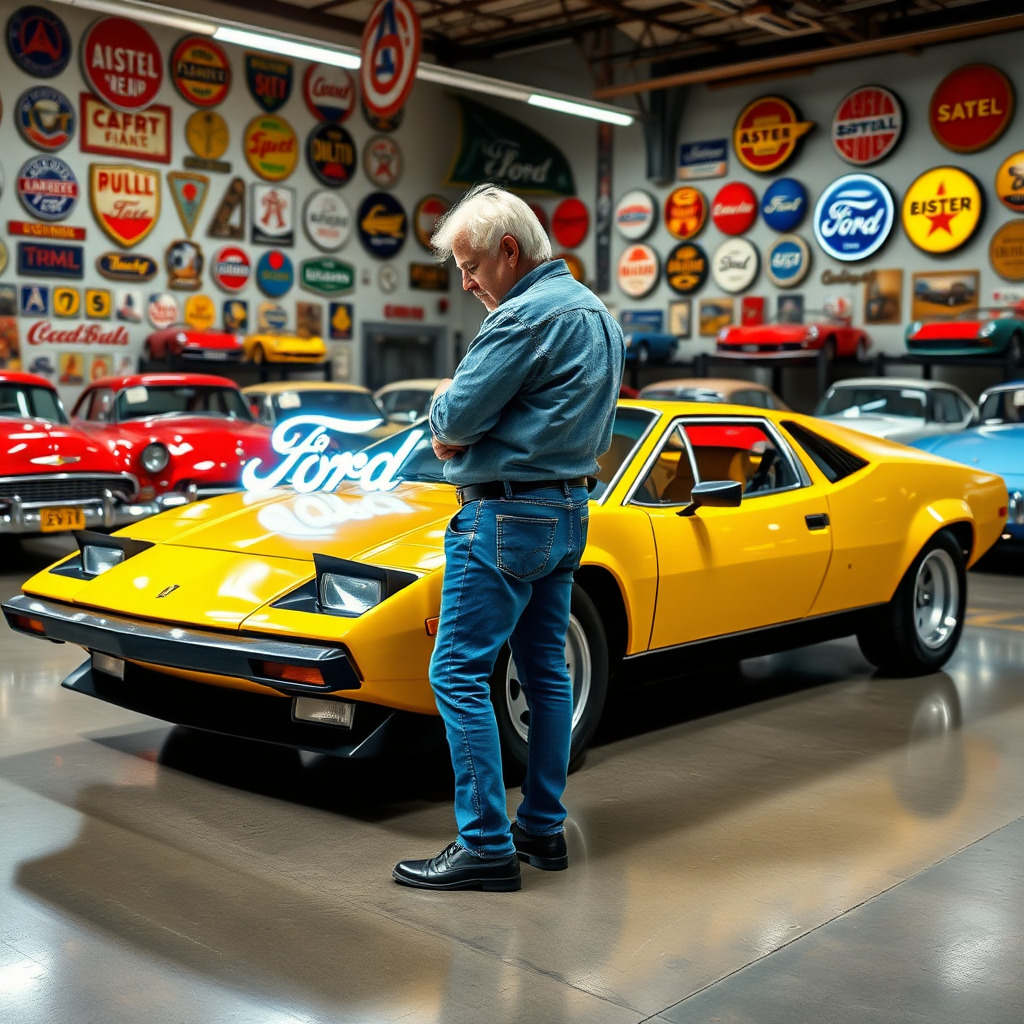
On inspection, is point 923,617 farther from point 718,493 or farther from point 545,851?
point 545,851

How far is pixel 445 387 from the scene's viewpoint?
10.1 feet

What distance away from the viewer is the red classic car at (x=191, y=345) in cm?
1623

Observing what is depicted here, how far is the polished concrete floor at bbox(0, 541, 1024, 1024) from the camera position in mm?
2553

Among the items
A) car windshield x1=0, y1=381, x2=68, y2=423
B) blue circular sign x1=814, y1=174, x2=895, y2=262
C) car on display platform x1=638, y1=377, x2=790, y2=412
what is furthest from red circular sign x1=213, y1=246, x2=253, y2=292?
car windshield x1=0, y1=381, x2=68, y2=423

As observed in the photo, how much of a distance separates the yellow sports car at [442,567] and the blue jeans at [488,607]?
0.44 meters

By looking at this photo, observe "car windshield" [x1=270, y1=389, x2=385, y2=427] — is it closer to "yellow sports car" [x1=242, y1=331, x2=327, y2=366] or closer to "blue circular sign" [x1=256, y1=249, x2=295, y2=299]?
"yellow sports car" [x1=242, y1=331, x2=327, y2=366]

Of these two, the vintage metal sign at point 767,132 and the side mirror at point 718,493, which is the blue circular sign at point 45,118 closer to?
the vintage metal sign at point 767,132

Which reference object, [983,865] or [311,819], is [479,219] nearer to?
[311,819]

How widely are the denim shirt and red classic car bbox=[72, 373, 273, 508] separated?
596 cm

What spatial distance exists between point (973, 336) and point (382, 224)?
9.21 meters

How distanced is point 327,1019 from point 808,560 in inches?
114

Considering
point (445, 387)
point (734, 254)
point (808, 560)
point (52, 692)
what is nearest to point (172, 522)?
point (52, 692)

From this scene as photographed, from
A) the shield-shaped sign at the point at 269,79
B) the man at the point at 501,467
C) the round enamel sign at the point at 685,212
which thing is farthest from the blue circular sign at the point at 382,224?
the man at the point at 501,467

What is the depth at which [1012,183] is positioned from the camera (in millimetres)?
16203
